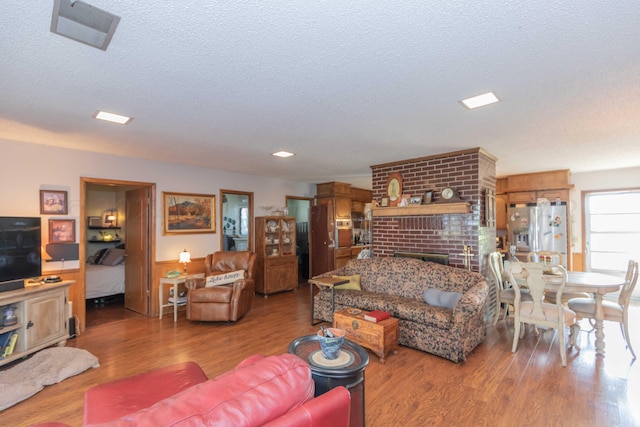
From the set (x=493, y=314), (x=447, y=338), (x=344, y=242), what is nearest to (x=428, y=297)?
(x=447, y=338)

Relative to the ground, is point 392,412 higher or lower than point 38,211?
lower

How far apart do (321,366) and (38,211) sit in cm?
414

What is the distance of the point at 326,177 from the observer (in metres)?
6.36

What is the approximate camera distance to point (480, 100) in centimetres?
239

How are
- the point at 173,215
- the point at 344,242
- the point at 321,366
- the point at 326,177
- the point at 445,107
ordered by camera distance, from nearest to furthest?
the point at 321,366
the point at 445,107
the point at 173,215
the point at 326,177
the point at 344,242

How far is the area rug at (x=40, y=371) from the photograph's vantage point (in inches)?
95.8

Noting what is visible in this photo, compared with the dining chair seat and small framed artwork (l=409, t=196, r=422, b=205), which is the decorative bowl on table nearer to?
the dining chair seat

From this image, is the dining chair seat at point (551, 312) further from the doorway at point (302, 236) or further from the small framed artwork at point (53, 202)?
the small framed artwork at point (53, 202)

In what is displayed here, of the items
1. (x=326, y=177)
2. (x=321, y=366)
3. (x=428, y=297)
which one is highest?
(x=326, y=177)

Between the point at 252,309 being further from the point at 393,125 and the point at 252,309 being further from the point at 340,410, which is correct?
the point at 340,410

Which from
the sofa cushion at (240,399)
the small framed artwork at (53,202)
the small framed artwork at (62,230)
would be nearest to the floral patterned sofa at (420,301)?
the sofa cushion at (240,399)

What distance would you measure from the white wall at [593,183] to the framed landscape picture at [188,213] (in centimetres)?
676

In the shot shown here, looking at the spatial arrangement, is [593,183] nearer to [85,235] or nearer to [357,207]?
[357,207]

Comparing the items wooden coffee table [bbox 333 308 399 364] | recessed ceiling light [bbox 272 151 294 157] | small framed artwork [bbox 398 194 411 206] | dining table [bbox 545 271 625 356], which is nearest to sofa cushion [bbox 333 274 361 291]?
wooden coffee table [bbox 333 308 399 364]
